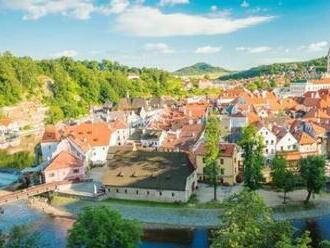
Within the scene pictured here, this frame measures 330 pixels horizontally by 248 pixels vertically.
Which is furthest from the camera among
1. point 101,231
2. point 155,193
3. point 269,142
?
point 269,142

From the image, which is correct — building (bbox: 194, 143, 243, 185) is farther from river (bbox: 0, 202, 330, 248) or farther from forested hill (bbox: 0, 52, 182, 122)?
forested hill (bbox: 0, 52, 182, 122)

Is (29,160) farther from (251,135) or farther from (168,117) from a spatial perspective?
(251,135)

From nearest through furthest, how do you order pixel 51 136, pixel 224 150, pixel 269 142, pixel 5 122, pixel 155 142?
pixel 224 150 < pixel 269 142 < pixel 155 142 < pixel 51 136 < pixel 5 122

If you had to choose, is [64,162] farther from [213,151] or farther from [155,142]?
[213,151]

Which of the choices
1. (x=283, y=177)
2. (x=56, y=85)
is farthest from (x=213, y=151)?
(x=56, y=85)

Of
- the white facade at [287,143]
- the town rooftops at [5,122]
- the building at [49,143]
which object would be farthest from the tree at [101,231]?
the town rooftops at [5,122]

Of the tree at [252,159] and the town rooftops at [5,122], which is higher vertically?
the town rooftops at [5,122]

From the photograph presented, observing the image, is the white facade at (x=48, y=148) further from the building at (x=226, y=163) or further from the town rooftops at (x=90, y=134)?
the building at (x=226, y=163)
